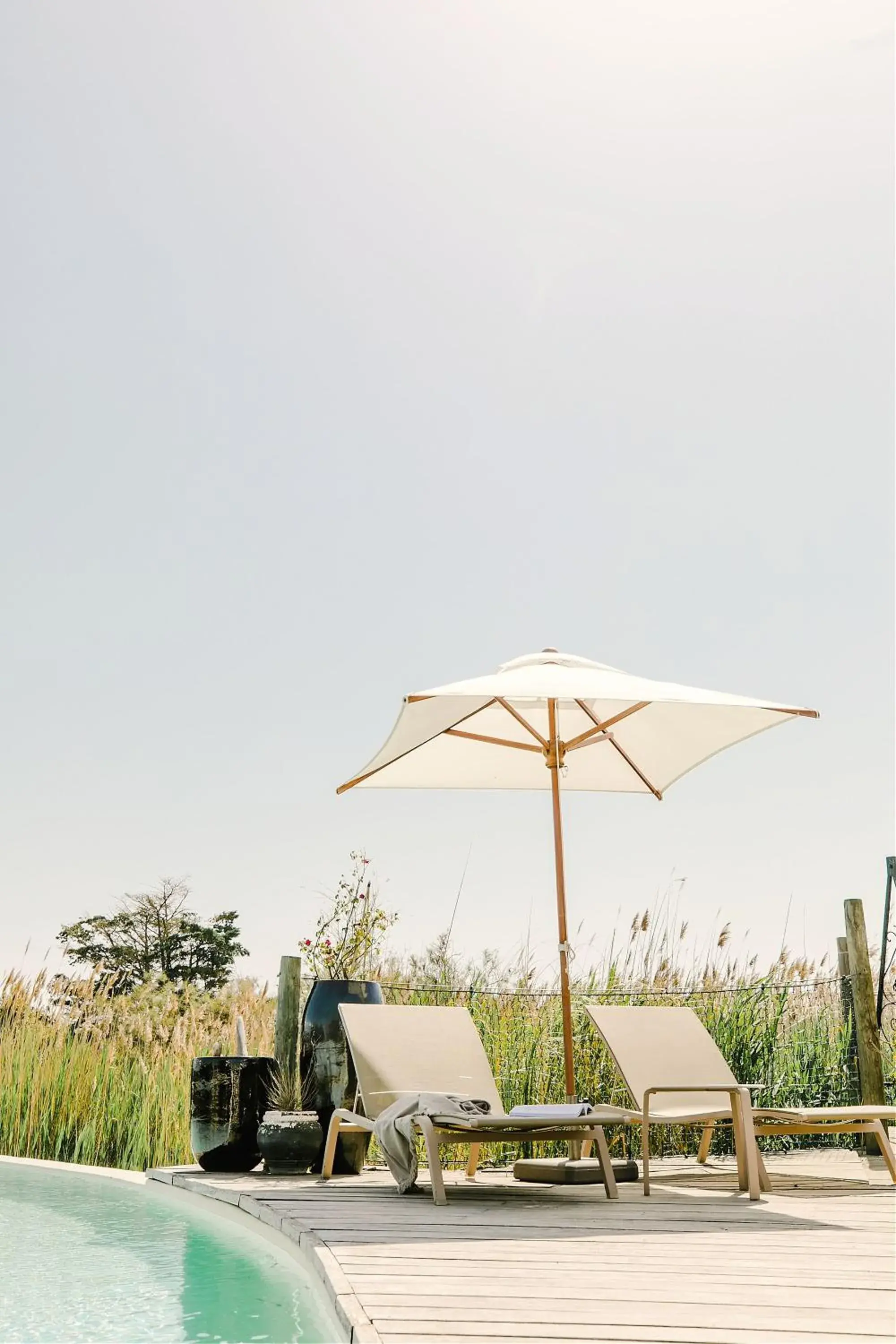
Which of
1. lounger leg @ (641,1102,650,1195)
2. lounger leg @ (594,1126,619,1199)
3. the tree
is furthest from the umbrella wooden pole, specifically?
the tree

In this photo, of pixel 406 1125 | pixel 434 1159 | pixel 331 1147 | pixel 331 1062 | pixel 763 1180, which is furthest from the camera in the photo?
pixel 331 1062

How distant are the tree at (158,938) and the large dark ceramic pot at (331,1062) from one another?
19628 mm

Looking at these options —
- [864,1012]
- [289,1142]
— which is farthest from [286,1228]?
[864,1012]

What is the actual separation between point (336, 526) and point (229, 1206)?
290 inches

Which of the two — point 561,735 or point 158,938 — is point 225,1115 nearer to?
point 561,735

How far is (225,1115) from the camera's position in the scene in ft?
16.9

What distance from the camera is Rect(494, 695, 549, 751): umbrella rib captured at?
17.6ft

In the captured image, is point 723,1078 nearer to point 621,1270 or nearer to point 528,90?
point 621,1270

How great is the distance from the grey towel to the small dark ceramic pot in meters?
0.81

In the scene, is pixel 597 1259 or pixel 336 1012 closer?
pixel 597 1259

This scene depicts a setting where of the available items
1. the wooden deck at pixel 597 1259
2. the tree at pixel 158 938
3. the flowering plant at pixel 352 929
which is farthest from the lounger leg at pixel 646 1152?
the tree at pixel 158 938

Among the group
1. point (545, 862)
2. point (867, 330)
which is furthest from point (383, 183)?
point (545, 862)

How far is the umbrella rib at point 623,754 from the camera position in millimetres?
5617

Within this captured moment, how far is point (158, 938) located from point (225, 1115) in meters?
20.2
